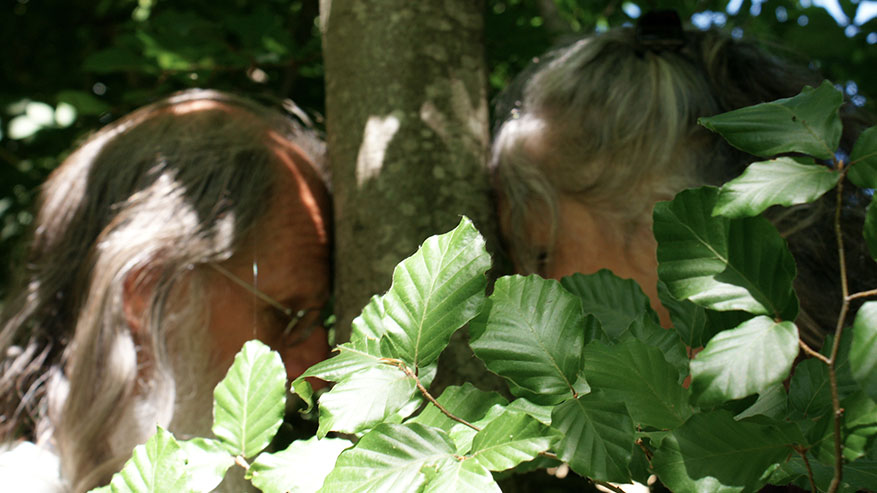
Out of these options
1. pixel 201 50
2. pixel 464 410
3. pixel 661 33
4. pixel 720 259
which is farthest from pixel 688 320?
pixel 201 50

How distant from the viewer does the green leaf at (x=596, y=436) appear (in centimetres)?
55

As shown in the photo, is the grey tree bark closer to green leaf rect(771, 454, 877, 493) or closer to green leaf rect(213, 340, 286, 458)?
green leaf rect(213, 340, 286, 458)

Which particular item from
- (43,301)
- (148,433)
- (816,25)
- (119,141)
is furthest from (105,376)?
(816,25)

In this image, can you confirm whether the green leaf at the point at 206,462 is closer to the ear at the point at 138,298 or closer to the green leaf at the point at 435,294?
the green leaf at the point at 435,294

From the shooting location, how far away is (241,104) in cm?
223

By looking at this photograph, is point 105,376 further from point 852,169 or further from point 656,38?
point 852,169

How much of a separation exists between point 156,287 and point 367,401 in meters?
1.46

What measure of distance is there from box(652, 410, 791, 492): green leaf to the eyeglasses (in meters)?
1.49

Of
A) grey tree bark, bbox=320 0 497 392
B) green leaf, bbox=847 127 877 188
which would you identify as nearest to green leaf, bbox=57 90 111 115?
grey tree bark, bbox=320 0 497 392

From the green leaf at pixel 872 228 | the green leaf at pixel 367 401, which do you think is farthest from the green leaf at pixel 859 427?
the green leaf at pixel 367 401

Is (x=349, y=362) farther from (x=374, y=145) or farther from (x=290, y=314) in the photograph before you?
(x=290, y=314)

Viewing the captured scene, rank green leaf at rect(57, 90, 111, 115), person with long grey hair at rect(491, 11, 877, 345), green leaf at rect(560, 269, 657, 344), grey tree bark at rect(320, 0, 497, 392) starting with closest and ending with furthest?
green leaf at rect(560, 269, 657, 344) → grey tree bark at rect(320, 0, 497, 392) → person with long grey hair at rect(491, 11, 877, 345) → green leaf at rect(57, 90, 111, 115)

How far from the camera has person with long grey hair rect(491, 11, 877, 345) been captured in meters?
1.64

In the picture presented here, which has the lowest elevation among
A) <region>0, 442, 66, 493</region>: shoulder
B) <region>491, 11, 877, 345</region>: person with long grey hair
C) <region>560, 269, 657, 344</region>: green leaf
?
<region>0, 442, 66, 493</region>: shoulder
